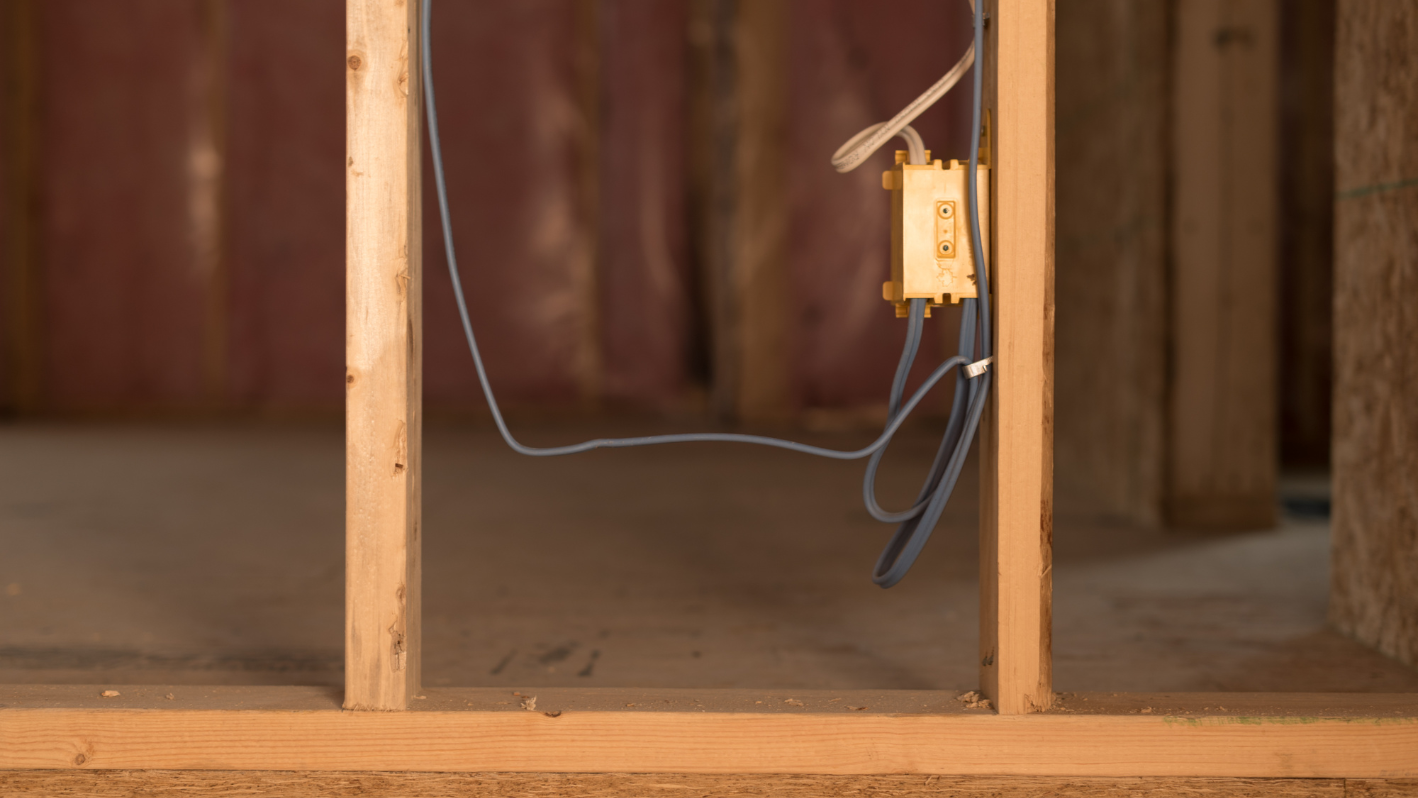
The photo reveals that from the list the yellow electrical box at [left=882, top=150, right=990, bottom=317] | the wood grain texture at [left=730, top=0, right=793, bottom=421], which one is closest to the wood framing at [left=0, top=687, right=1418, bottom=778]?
the yellow electrical box at [left=882, top=150, right=990, bottom=317]

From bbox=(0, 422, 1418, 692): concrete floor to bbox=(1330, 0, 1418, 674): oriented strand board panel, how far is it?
11cm

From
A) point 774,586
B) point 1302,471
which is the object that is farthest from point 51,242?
point 1302,471

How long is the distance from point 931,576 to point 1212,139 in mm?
1424

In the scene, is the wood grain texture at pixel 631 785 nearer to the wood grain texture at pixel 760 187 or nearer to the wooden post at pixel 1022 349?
the wooden post at pixel 1022 349

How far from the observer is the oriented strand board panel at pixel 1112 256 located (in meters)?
2.93

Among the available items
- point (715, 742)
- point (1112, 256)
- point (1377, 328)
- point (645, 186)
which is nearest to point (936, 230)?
point (715, 742)

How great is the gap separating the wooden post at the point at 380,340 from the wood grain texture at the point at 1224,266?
2.28 meters

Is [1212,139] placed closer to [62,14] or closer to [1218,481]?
[1218,481]

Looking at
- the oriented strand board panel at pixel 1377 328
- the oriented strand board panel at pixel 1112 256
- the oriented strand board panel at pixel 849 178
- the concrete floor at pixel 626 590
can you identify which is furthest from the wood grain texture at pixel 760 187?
the oriented strand board panel at pixel 1377 328

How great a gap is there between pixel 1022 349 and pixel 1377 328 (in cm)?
95

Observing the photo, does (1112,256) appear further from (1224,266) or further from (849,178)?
(849,178)

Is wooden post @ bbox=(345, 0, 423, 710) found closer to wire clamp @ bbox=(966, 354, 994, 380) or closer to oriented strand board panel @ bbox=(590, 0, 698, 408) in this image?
wire clamp @ bbox=(966, 354, 994, 380)

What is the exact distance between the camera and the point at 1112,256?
3.24 m

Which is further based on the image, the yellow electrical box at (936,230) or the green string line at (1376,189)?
the green string line at (1376,189)
